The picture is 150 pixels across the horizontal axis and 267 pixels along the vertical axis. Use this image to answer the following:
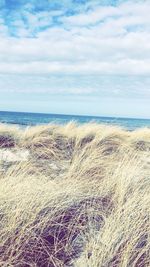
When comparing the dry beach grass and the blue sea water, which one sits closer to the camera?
the dry beach grass

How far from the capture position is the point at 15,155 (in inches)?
202

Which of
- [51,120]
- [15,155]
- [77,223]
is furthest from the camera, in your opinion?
[51,120]

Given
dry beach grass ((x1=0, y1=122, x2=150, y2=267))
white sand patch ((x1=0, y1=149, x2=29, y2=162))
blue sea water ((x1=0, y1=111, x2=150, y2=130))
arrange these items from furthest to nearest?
blue sea water ((x1=0, y1=111, x2=150, y2=130)) < white sand patch ((x1=0, y1=149, x2=29, y2=162)) < dry beach grass ((x1=0, y1=122, x2=150, y2=267))

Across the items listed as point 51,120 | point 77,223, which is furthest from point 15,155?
point 51,120

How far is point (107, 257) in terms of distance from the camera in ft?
6.51

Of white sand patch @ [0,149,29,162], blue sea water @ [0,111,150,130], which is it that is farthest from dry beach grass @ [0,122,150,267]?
blue sea water @ [0,111,150,130]

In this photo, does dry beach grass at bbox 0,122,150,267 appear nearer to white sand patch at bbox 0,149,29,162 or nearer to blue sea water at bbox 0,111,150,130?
white sand patch at bbox 0,149,29,162

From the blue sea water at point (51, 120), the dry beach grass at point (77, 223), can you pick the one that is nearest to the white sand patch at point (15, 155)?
the dry beach grass at point (77, 223)

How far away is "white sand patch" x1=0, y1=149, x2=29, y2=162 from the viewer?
4875 mm

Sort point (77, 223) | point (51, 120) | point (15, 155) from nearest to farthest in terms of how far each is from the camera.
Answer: point (77, 223), point (15, 155), point (51, 120)

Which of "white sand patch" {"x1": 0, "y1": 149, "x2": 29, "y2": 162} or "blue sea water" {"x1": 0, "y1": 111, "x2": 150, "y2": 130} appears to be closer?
"white sand patch" {"x1": 0, "y1": 149, "x2": 29, "y2": 162}

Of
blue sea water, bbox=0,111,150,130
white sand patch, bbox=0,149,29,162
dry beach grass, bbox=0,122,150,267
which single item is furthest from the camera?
blue sea water, bbox=0,111,150,130

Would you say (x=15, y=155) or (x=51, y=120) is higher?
(x=15, y=155)

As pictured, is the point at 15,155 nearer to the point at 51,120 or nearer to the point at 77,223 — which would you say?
the point at 77,223
